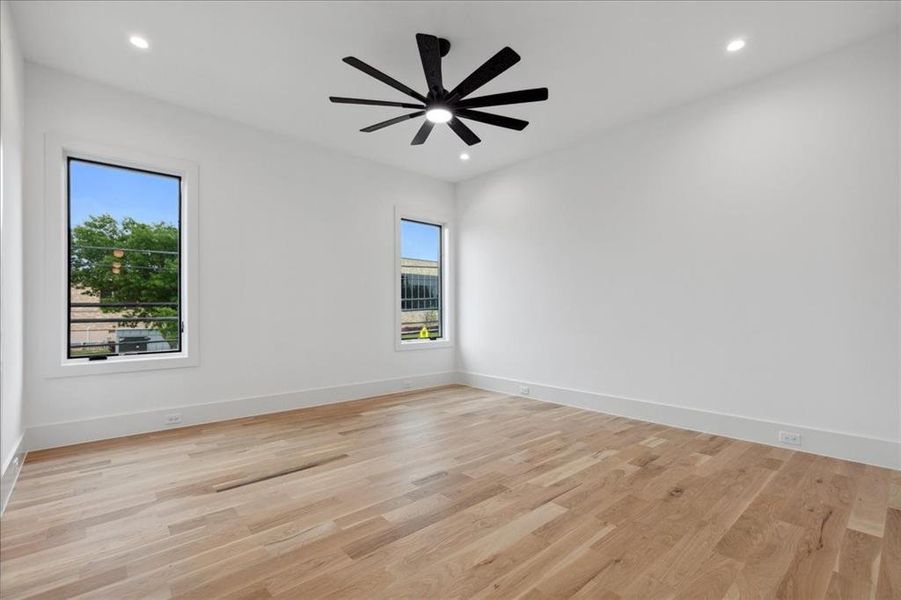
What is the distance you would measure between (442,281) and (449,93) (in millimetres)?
3840

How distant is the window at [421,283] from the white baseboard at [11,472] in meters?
3.77

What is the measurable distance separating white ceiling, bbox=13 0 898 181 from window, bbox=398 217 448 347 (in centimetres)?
226

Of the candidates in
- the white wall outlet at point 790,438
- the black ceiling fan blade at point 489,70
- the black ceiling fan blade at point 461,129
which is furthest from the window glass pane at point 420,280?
the white wall outlet at point 790,438

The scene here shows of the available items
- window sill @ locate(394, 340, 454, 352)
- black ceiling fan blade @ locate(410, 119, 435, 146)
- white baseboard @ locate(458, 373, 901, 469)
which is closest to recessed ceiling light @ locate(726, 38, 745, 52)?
black ceiling fan blade @ locate(410, 119, 435, 146)

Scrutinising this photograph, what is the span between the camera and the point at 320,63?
3.47m

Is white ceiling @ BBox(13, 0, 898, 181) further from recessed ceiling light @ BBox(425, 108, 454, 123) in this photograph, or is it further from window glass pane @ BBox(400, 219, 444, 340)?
window glass pane @ BBox(400, 219, 444, 340)

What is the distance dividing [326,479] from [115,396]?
2.38m

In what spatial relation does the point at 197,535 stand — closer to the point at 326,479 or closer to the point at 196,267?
the point at 326,479

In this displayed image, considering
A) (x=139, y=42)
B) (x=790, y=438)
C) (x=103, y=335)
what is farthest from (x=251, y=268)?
(x=790, y=438)

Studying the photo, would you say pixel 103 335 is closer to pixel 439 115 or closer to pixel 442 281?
pixel 439 115

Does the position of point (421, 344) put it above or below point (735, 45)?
below

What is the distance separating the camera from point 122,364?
3.85 metres

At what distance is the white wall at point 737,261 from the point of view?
10.5 feet

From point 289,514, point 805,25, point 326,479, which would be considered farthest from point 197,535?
point 805,25
